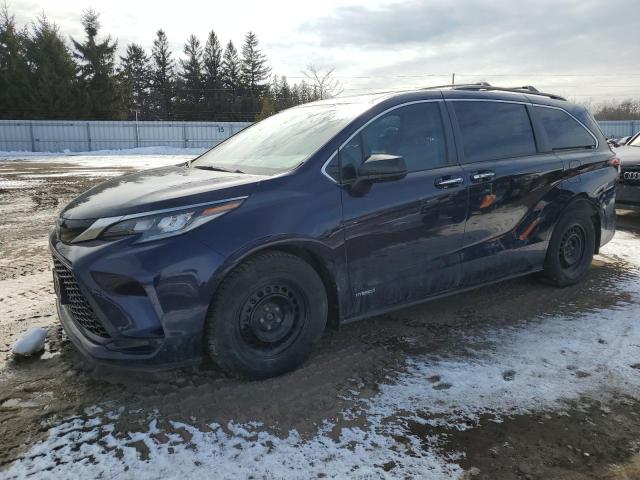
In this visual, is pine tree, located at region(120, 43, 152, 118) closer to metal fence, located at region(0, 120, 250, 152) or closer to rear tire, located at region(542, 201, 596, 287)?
metal fence, located at region(0, 120, 250, 152)

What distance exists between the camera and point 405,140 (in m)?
3.65

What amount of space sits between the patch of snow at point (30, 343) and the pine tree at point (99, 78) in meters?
47.6

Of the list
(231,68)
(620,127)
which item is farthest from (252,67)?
(620,127)

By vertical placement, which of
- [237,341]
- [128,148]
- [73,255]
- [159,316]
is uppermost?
[128,148]

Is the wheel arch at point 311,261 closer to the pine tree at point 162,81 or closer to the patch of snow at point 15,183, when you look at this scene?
the patch of snow at point 15,183

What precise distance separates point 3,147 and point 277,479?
3811 centimetres

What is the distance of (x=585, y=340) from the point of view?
3719mm

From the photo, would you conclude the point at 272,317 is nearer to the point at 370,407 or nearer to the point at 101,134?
the point at 370,407

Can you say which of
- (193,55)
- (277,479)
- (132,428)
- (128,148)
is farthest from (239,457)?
(193,55)

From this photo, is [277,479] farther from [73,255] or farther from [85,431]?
[73,255]

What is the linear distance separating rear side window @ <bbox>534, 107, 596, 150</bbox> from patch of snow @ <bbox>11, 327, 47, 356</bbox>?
4494 millimetres

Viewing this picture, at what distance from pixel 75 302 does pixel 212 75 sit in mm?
64597

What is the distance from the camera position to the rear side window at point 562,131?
4.64 metres

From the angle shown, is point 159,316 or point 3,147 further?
point 3,147
